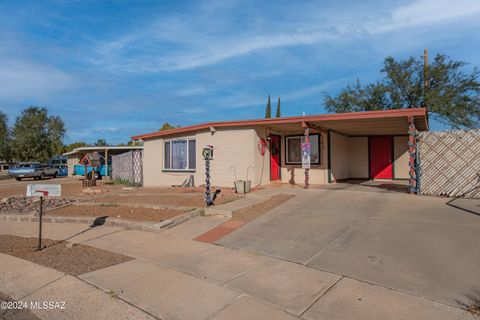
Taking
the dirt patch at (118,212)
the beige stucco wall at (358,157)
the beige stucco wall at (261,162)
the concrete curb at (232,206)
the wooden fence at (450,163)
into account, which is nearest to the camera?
the concrete curb at (232,206)

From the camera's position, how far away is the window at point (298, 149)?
13164mm

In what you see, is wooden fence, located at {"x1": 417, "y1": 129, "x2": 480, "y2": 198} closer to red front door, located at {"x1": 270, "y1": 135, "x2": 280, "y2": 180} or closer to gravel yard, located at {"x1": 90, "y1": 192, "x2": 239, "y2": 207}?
red front door, located at {"x1": 270, "y1": 135, "x2": 280, "y2": 180}

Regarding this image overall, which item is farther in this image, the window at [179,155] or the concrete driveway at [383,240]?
the window at [179,155]

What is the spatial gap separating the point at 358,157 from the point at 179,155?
864cm

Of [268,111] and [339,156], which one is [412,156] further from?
[268,111]

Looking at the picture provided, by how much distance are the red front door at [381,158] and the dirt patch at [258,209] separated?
7.49 m

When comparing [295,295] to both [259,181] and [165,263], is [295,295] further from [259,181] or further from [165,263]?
[259,181]

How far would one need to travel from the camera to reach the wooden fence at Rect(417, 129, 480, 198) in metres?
9.07

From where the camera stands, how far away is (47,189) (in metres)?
5.88

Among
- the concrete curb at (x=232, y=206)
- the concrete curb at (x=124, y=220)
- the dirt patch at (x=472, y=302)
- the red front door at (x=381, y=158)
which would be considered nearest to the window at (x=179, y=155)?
the concrete curb at (x=232, y=206)

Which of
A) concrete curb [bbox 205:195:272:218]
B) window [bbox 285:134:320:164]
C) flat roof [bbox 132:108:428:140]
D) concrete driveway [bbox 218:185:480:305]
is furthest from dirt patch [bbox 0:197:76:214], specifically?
window [bbox 285:134:320:164]

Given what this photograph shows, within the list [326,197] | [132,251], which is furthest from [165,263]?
[326,197]

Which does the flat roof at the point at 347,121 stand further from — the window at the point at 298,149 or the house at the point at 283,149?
the window at the point at 298,149

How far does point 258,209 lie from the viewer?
26.9 feet
